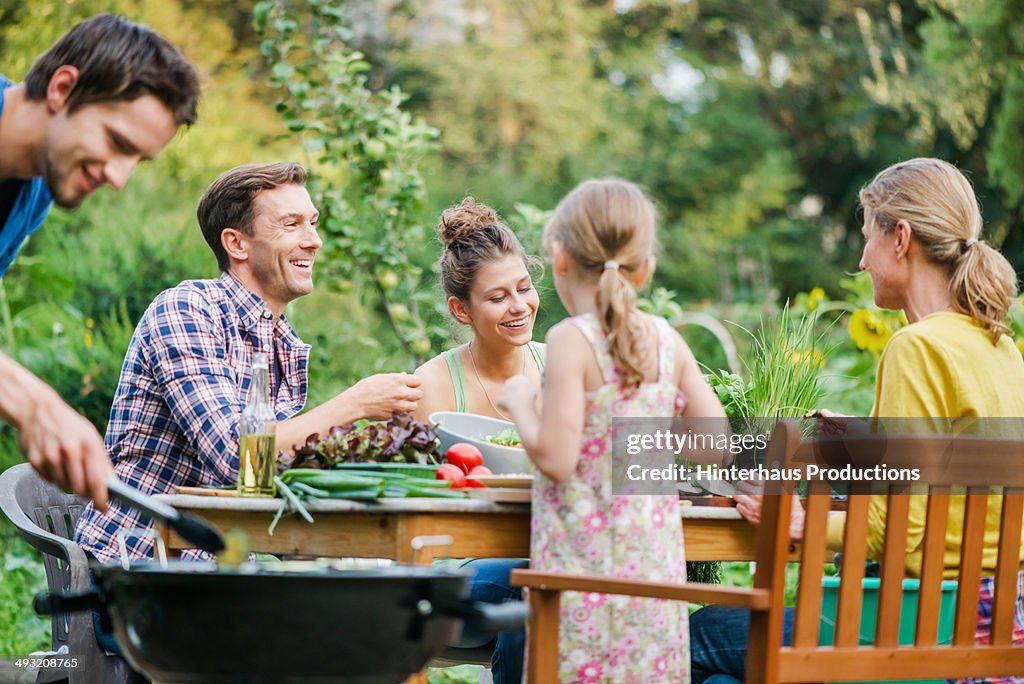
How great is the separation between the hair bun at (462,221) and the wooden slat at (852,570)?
175cm

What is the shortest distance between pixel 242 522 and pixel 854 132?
11.3m

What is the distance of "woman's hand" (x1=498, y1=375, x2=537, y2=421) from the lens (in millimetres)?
2363

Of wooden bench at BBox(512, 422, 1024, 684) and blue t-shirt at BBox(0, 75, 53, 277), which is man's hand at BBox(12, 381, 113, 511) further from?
wooden bench at BBox(512, 422, 1024, 684)

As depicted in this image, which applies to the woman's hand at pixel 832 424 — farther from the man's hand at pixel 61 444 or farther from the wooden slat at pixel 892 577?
the man's hand at pixel 61 444

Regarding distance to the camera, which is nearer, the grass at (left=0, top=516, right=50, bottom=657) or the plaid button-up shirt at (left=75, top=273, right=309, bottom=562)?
the plaid button-up shirt at (left=75, top=273, right=309, bottom=562)

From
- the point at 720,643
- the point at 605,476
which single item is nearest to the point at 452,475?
the point at 605,476

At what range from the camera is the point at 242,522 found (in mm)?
2549

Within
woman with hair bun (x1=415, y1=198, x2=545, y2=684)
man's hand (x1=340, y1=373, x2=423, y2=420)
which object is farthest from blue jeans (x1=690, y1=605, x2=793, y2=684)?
woman with hair bun (x1=415, y1=198, x2=545, y2=684)

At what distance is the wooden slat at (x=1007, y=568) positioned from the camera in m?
2.36

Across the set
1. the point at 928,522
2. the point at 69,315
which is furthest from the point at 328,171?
the point at 928,522

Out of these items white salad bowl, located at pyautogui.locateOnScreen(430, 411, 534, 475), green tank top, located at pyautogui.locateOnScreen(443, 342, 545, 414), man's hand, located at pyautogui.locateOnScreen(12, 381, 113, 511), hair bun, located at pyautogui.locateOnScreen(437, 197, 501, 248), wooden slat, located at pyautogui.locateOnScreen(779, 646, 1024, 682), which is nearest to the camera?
man's hand, located at pyautogui.locateOnScreen(12, 381, 113, 511)

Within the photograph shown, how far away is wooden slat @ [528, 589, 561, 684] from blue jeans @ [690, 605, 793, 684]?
475mm

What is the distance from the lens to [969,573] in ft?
7.69

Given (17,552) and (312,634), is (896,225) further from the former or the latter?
(17,552)
